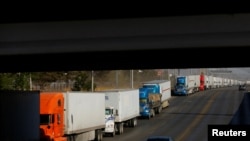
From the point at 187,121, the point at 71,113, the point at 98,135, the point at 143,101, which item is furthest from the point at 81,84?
the point at 71,113

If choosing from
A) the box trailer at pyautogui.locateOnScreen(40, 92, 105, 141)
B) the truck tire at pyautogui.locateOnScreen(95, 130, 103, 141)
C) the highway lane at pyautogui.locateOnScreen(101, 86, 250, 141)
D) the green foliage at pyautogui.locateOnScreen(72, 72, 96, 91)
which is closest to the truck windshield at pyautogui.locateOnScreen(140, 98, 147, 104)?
the highway lane at pyautogui.locateOnScreen(101, 86, 250, 141)

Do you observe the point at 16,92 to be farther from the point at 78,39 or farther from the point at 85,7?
the point at 85,7

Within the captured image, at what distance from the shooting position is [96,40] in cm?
1739

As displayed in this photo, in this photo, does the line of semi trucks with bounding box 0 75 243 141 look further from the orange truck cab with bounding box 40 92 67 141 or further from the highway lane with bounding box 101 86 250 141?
the highway lane with bounding box 101 86 250 141

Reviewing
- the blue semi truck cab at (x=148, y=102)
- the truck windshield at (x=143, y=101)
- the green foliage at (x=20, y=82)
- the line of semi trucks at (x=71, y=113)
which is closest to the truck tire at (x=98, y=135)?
the line of semi trucks at (x=71, y=113)

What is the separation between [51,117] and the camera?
94.8 feet

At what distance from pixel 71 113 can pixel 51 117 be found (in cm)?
304

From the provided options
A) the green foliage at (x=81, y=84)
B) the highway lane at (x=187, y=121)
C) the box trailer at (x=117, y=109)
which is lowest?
the highway lane at (x=187, y=121)

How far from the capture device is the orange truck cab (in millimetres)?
28522

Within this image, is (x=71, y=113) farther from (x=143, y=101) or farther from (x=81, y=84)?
(x=81, y=84)

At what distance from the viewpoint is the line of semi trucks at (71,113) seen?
23438mm

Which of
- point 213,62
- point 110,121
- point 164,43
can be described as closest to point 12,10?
point 164,43

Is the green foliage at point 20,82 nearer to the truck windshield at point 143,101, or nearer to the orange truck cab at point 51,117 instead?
the truck windshield at point 143,101

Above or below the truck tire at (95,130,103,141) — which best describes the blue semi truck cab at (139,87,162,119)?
above
